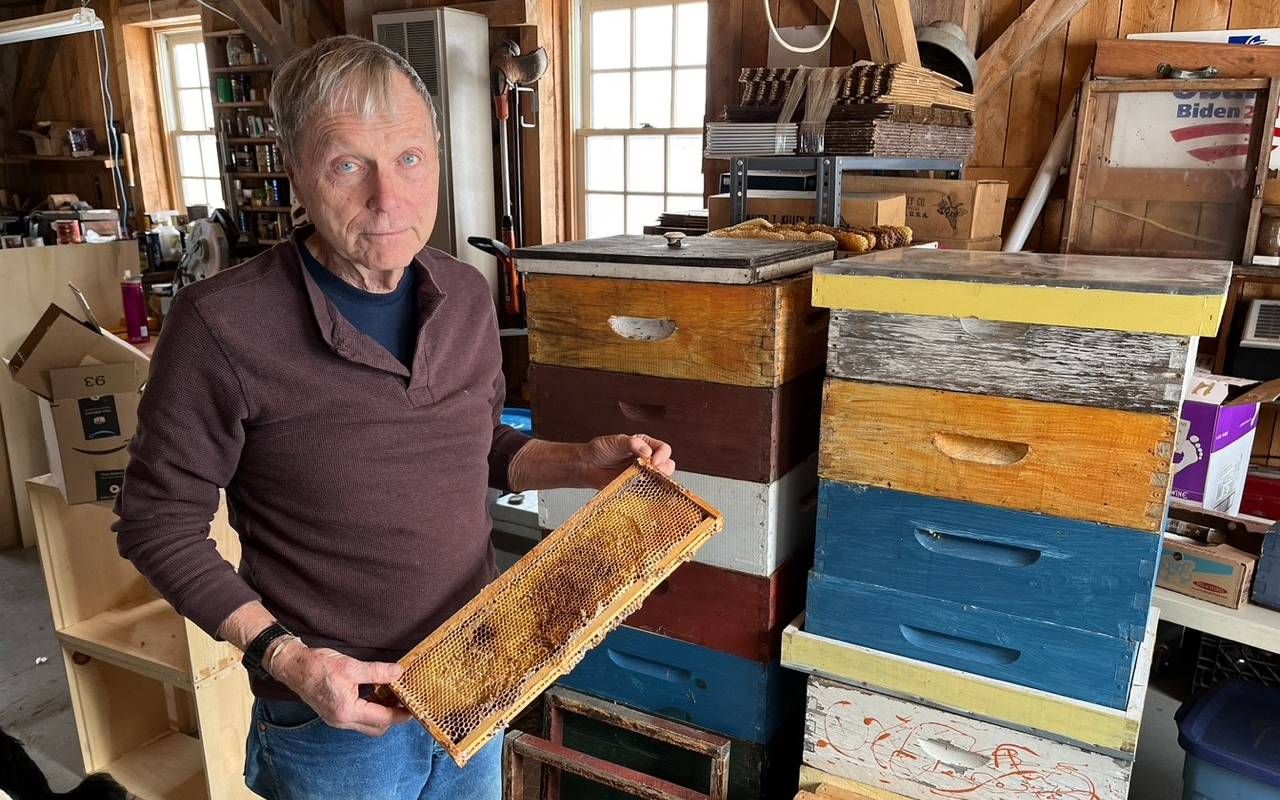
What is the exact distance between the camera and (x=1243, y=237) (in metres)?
2.96

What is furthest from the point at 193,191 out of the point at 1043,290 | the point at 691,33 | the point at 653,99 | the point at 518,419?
the point at 1043,290

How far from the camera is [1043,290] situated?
128 centimetres

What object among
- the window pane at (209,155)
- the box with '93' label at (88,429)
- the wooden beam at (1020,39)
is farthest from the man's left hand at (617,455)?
the window pane at (209,155)

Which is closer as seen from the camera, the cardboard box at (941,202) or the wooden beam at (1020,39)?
the cardboard box at (941,202)

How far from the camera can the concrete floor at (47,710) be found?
2.39 m

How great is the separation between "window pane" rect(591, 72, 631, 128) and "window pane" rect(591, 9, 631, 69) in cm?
7

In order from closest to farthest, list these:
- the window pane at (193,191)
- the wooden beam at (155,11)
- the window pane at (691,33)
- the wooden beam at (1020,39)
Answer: the wooden beam at (1020,39) → the window pane at (691,33) → the wooden beam at (155,11) → the window pane at (193,191)

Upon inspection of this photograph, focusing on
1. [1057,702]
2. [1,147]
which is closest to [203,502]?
[1057,702]

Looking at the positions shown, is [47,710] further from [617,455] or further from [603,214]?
[603,214]

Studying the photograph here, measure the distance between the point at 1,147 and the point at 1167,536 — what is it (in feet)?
30.4

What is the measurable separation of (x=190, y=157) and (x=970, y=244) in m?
6.60

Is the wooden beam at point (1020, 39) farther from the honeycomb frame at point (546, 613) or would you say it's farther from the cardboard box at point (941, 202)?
the honeycomb frame at point (546, 613)

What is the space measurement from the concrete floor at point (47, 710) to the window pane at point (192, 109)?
4.60 m

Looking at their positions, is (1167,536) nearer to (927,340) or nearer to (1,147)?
(927,340)
